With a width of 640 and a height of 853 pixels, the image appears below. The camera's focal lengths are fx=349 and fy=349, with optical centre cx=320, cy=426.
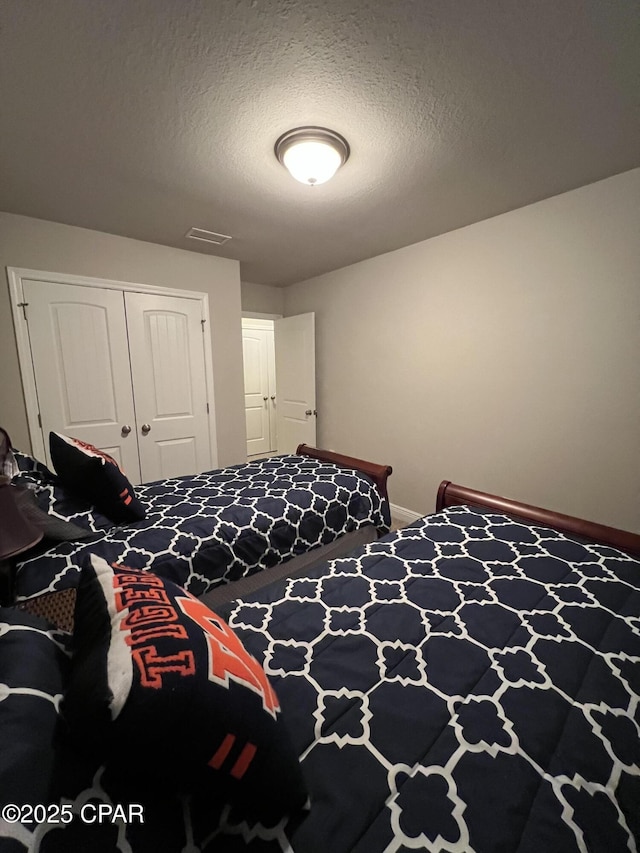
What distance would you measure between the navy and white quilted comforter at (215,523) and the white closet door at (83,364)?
1.08m

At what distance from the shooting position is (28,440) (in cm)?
267

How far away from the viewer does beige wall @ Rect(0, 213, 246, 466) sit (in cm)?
251

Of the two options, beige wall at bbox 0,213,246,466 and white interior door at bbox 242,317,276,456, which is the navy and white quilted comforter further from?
white interior door at bbox 242,317,276,456

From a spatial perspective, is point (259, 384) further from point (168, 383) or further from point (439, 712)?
point (439, 712)

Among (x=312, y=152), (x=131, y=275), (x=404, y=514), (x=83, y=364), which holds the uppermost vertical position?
(x=312, y=152)

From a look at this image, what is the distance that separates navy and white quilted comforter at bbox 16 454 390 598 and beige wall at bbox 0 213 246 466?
1.20m

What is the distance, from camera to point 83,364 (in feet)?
9.23

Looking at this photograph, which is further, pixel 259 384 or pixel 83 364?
pixel 259 384

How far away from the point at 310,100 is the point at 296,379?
2.96m

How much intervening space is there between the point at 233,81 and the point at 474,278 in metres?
2.06

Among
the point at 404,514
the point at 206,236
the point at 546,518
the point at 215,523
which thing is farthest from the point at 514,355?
the point at 206,236

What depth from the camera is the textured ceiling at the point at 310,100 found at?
1.15 metres

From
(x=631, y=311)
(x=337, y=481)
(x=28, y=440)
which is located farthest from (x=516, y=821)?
(x=28, y=440)

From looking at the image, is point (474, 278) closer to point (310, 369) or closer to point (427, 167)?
point (427, 167)
